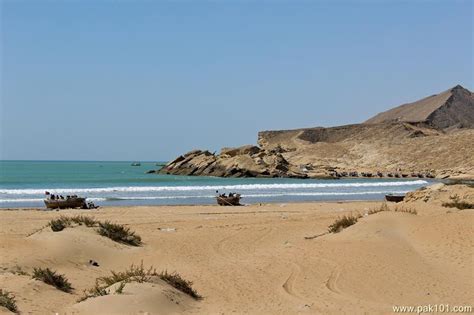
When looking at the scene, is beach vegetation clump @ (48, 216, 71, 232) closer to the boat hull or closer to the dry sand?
the dry sand

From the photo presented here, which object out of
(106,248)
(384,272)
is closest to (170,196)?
(106,248)

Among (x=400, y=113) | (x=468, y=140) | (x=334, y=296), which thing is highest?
(x=400, y=113)

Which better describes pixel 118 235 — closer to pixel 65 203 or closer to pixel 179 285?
A: pixel 179 285

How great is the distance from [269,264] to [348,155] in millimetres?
89420

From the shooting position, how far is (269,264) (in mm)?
13820

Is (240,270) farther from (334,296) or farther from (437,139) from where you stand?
(437,139)

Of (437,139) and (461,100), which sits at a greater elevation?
(461,100)

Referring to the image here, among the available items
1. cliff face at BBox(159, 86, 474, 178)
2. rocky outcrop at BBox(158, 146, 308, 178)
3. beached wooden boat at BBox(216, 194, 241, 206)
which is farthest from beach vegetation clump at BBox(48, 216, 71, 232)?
cliff face at BBox(159, 86, 474, 178)

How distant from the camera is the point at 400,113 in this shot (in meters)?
179

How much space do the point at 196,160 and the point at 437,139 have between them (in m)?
40.6

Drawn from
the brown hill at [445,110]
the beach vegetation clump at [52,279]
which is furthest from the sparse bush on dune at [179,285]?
the brown hill at [445,110]

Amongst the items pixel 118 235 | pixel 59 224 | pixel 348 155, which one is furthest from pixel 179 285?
pixel 348 155

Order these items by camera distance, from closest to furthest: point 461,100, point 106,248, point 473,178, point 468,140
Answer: point 106,248 → point 473,178 → point 468,140 → point 461,100

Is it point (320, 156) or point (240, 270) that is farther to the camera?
point (320, 156)
